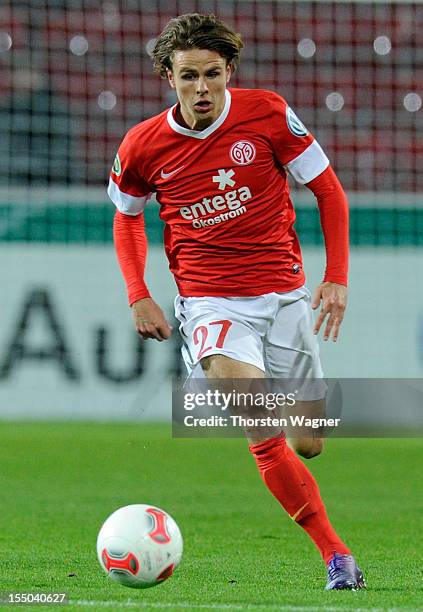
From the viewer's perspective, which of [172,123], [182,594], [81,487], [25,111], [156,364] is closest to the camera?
[182,594]

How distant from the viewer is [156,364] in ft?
40.2

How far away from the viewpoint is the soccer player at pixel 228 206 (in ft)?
16.6

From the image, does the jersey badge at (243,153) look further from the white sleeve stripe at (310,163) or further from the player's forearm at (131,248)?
the player's forearm at (131,248)

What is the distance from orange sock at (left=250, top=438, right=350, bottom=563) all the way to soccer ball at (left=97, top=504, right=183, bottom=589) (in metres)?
0.63

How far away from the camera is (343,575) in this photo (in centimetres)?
468

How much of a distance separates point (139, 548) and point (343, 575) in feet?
2.97

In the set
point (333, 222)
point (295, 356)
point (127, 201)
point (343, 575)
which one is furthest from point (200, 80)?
point (343, 575)

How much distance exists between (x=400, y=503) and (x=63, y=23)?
8.01m

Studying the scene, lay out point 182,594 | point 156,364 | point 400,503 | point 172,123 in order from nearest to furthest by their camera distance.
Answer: point 182,594, point 172,123, point 400,503, point 156,364

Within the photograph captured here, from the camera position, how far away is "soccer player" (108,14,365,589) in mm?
5062

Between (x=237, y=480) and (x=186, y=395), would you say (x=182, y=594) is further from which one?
(x=237, y=480)

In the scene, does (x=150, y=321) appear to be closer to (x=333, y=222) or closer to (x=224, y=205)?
(x=224, y=205)

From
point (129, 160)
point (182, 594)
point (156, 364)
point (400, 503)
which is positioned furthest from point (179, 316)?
point (156, 364)

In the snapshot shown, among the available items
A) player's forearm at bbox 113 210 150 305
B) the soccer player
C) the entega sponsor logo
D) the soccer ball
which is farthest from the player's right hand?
the soccer ball
